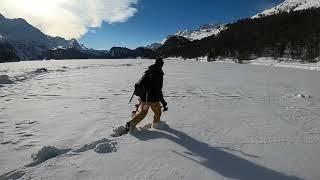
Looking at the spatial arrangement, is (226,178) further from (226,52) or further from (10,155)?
(226,52)

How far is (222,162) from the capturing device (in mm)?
6387

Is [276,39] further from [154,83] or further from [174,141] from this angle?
[174,141]

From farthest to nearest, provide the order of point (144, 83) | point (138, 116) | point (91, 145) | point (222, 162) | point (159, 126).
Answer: point (159, 126), point (138, 116), point (144, 83), point (91, 145), point (222, 162)

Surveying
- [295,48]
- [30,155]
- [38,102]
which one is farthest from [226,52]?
[30,155]

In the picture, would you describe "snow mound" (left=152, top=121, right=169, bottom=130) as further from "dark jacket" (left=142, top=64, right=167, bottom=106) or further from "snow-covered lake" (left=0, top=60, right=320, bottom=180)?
"dark jacket" (left=142, top=64, right=167, bottom=106)

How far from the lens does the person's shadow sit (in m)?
5.78

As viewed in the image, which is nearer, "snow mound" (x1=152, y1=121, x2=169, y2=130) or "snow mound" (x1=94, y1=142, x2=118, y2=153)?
"snow mound" (x1=94, y1=142, x2=118, y2=153)

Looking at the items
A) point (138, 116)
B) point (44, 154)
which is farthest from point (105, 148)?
point (138, 116)

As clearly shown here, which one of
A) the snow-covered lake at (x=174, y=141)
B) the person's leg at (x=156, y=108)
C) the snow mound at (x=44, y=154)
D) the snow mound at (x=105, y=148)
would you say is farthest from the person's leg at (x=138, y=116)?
the snow mound at (x=44, y=154)

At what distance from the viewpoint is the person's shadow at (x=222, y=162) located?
5777mm

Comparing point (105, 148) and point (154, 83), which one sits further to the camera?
point (154, 83)

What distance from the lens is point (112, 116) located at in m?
10.9

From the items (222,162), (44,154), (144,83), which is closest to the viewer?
(222,162)

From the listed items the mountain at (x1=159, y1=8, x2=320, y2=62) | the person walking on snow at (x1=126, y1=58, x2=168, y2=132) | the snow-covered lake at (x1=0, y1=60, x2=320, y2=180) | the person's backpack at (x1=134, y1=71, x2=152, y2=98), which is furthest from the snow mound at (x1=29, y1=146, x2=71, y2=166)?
the mountain at (x1=159, y1=8, x2=320, y2=62)
